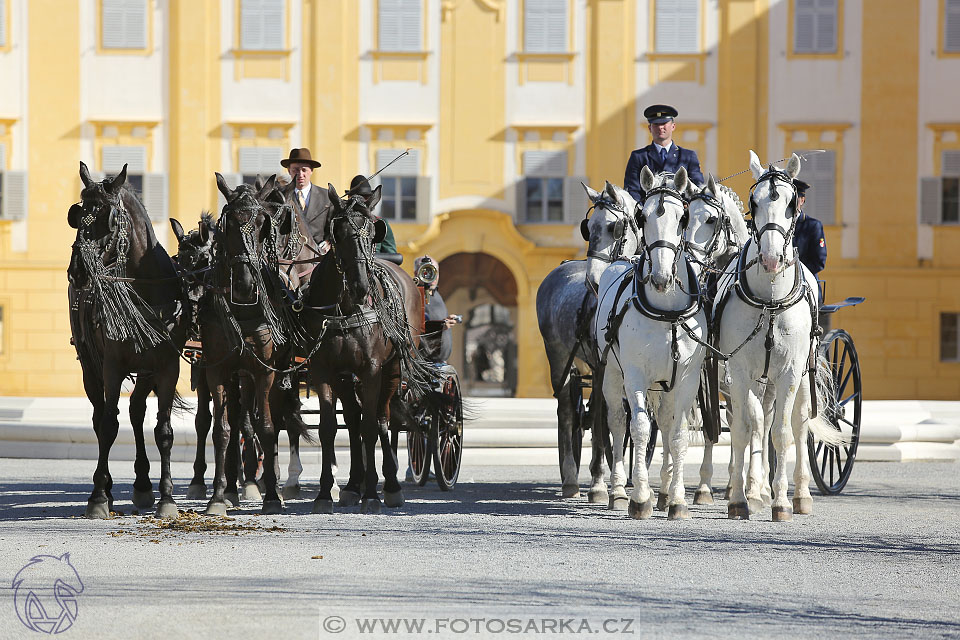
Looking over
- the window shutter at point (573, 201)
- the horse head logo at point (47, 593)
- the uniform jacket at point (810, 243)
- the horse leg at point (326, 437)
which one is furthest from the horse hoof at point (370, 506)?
the window shutter at point (573, 201)

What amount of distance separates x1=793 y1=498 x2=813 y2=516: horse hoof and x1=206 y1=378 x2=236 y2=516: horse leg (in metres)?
4.16

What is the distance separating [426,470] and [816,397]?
3.55 metres

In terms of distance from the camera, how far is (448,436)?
11992 mm

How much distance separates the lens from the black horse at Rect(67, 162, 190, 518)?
9.07 metres

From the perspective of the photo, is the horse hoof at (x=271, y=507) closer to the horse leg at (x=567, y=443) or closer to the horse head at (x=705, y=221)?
the horse leg at (x=567, y=443)

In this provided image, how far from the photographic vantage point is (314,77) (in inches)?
1147

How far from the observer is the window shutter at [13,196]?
95.0 feet

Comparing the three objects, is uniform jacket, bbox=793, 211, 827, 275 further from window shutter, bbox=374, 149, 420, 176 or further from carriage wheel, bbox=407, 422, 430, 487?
window shutter, bbox=374, 149, 420, 176

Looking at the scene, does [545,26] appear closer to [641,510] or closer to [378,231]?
[378,231]

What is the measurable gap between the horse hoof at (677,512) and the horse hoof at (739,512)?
38 cm

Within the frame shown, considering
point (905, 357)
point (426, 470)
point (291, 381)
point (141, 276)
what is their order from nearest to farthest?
point (141, 276)
point (291, 381)
point (426, 470)
point (905, 357)

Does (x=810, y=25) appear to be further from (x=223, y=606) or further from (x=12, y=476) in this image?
(x=223, y=606)

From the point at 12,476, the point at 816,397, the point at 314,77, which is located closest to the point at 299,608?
the point at 816,397

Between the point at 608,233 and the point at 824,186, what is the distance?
19739mm
